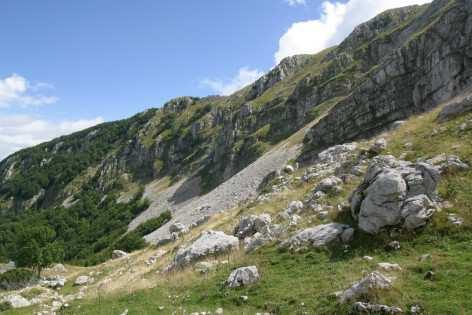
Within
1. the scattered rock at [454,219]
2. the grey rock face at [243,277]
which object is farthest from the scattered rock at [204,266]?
the scattered rock at [454,219]

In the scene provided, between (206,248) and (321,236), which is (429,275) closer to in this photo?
(321,236)

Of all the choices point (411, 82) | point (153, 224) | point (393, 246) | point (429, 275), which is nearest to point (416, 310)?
point (429, 275)

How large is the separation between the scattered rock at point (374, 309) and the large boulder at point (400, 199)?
19.7 ft

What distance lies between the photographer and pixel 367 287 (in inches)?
514

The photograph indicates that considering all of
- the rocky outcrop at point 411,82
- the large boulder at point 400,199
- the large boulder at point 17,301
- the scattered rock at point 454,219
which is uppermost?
the rocky outcrop at point 411,82

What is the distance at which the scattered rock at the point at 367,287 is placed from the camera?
12923 mm

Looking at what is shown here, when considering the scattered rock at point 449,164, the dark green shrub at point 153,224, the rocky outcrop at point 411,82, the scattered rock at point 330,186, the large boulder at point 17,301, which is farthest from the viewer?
the dark green shrub at point 153,224

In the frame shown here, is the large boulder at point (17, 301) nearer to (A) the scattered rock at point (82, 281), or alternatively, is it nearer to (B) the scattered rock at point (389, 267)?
(A) the scattered rock at point (82, 281)

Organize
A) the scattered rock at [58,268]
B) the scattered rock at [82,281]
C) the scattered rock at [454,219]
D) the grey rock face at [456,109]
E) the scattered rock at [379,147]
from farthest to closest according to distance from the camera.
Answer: the scattered rock at [58,268]
the scattered rock at [82,281]
the scattered rock at [379,147]
the grey rock face at [456,109]
the scattered rock at [454,219]

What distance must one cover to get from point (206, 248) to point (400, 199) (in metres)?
12.3

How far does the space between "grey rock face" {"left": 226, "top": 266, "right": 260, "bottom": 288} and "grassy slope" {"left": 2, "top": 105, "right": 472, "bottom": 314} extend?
39cm

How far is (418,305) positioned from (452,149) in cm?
1300

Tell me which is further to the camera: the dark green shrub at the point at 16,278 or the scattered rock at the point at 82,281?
the dark green shrub at the point at 16,278

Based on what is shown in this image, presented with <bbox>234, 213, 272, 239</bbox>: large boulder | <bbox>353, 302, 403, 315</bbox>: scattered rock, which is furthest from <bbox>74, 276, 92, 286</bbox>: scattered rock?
<bbox>353, 302, 403, 315</bbox>: scattered rock
